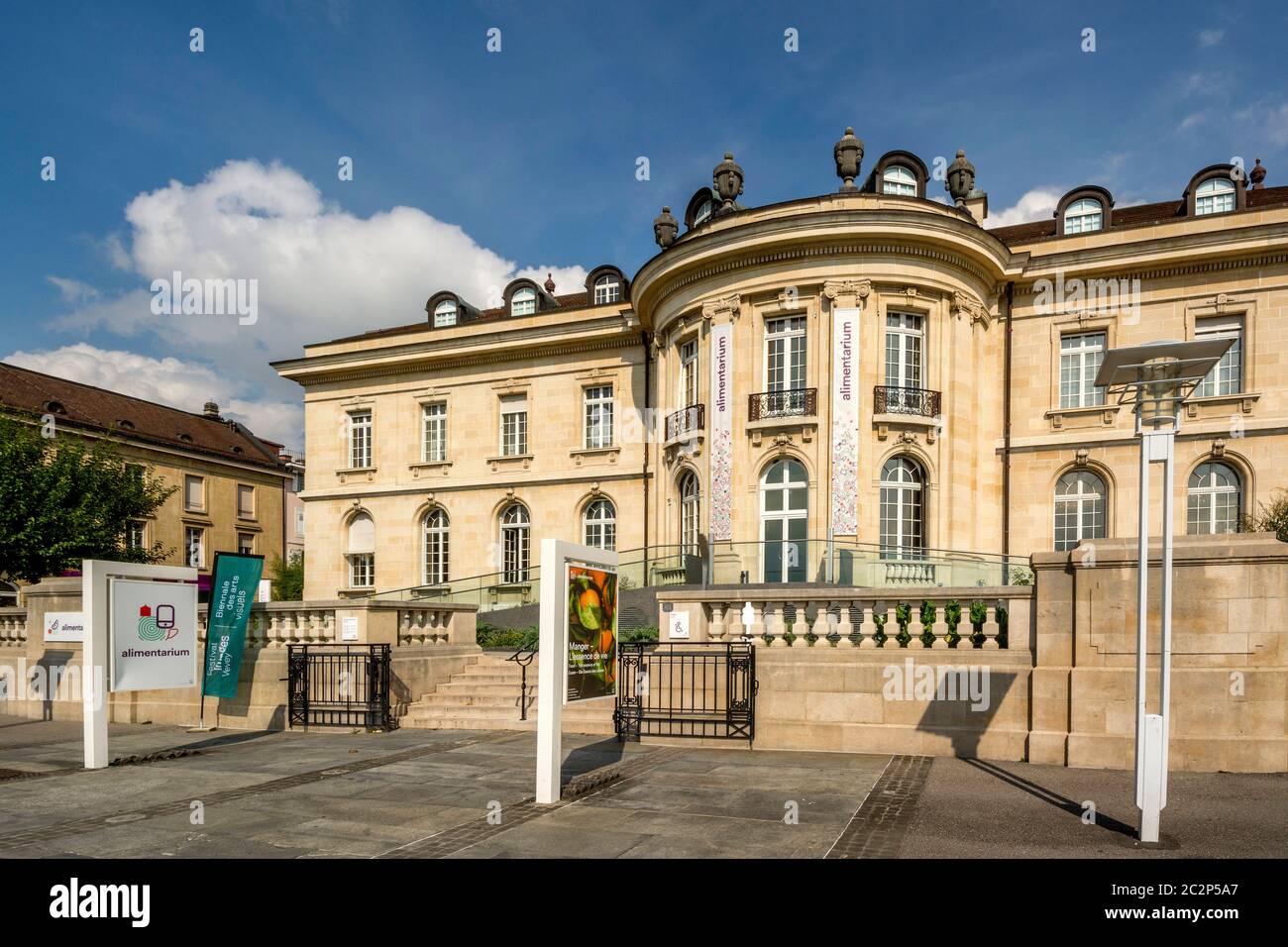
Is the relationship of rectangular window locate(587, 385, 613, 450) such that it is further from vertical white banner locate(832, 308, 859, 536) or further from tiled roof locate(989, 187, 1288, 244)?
tiled roof locate(989, 187, 1288, 244)

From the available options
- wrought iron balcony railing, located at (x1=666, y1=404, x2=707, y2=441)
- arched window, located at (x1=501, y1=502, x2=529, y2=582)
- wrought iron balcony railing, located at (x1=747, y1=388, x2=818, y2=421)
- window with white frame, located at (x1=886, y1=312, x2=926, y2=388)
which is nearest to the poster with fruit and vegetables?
wrought iron balcony railing, located at (x1=747, y1=388, x2=818, y2=421)

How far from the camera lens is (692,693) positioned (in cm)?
1211

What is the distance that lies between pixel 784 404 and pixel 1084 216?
1088 cm

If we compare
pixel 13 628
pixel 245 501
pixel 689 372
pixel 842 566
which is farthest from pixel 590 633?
pixel 245 501

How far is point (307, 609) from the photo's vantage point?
14.7 metres

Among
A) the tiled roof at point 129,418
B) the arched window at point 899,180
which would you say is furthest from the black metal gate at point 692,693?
the tiled roof at point 129,418

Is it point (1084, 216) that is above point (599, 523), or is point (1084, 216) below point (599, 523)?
above

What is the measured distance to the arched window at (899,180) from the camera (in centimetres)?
2544

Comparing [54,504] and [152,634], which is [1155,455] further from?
[54,504]

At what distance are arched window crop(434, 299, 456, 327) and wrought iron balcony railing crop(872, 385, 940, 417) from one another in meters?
17.8

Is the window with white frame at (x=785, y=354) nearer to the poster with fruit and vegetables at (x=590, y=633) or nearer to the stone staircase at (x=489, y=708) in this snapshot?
the stone staircase at (x=489, y=708)
